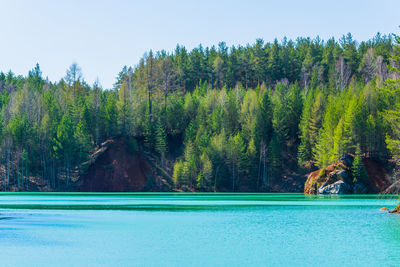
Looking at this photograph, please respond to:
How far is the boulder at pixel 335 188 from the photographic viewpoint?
297 feet

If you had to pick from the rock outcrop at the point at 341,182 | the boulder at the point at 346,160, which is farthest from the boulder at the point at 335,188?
the boulder at the point at 346,160

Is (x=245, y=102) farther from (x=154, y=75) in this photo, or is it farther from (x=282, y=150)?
(x=154, y=75)

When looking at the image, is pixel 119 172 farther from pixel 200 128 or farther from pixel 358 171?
pixel 358 171

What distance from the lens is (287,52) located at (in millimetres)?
176375

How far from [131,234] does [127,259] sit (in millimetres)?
8700

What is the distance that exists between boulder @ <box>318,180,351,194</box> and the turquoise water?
1818 inches

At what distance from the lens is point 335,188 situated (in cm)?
9050

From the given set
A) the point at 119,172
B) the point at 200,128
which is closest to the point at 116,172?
the point at 119,172

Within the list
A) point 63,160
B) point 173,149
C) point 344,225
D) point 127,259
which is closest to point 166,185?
point 173,149

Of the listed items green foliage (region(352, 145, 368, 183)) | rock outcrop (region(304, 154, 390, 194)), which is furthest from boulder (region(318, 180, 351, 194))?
green foliage (region(352, 145, 368, 183))

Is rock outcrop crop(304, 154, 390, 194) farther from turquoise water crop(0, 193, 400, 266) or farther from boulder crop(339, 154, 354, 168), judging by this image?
turquoise water crop(0, 193, 400, 266)

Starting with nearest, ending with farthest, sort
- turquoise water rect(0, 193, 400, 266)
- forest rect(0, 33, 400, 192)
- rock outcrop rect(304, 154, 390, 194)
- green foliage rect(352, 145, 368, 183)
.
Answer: turquoise water rect(0, 193, 400, 266) < rock outcrop rect(304, 154, 390, 194) < green foliage rect(352, 145, 368, 183) < forest rect(0, 33, 400, 192)

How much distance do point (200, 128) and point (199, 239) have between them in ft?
292

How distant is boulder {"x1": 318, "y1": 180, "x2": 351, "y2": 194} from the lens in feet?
297
